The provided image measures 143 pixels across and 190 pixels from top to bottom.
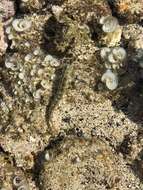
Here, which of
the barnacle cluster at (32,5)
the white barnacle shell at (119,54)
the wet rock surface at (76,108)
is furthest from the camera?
the barnacle cluster at (32,5)

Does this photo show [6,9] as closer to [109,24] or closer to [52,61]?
[52,61]

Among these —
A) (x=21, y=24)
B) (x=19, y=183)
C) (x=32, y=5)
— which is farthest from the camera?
(x=32, y=5)

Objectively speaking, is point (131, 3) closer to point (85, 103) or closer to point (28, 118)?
point (85, 103)

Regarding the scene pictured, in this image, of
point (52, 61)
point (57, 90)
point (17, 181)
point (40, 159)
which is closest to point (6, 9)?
point (52, 61)

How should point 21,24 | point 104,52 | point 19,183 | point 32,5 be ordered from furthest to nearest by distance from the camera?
point 32,5 → point 21,24 → point 104,52 → point 19,183

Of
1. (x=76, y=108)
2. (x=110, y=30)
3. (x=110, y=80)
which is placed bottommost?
(x=76, y=108)

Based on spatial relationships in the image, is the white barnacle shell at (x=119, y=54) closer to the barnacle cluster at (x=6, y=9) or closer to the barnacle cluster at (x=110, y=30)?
the barnacle cluster at (x=110, y=30)

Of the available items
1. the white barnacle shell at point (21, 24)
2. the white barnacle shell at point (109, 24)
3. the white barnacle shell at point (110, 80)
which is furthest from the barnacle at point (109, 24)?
the white barnacle shell at point (21, 24)
